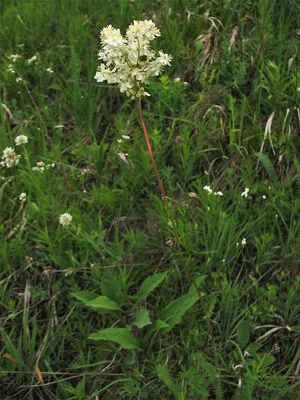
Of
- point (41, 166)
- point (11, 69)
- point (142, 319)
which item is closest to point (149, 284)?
point (142, 319)

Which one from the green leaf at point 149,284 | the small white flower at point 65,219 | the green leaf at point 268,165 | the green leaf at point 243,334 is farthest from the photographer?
the green leaf at point 268,165

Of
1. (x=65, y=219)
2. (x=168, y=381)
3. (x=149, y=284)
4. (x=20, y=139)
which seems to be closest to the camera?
(x=168, y=381)

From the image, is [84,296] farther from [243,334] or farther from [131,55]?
[131,55]

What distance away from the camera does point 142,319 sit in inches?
88.8

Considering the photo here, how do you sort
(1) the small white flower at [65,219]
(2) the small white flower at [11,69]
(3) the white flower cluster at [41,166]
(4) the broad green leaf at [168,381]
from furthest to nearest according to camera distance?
1. (2) the small white flower at [11,69]
2. (3) the white flower cluster at [41,166]
3. (1) the small white flower at [65,219]
4. (4) the broad green leaf at [168,381]

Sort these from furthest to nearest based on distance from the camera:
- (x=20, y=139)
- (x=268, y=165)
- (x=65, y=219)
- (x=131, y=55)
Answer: (x=20, y=139), (x=268, y=165), (x=65, y=219), (x=131, y=55)

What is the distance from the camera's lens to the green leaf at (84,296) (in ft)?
7.67

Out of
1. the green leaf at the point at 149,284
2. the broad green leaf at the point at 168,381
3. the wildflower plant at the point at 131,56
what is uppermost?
the wildflower plant at the point at 131,56

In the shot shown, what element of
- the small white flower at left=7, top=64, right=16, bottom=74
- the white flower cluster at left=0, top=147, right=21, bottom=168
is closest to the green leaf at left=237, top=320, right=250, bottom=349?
the white flower cluster at left=0, top=147, right=21, bottom=168

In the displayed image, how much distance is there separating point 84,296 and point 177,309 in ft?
1.39

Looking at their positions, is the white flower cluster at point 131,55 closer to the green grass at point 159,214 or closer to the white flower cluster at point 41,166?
the green grass at point 159,214

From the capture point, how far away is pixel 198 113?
2.98 m

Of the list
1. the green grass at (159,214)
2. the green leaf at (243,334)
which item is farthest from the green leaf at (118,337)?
the green leaf at (243,334)

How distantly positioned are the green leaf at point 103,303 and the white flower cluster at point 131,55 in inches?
36.8
